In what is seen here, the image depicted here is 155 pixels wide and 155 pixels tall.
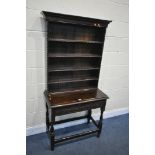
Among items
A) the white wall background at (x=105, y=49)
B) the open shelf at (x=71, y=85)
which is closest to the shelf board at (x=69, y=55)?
the white wall background at (x=105, y=49)

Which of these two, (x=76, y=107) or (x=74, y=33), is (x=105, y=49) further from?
(x=76, y=107)

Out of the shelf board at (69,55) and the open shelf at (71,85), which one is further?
the open shelf at (71,85)

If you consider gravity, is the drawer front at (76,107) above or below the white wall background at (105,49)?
below

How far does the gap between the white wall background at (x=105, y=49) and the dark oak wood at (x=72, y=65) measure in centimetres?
16

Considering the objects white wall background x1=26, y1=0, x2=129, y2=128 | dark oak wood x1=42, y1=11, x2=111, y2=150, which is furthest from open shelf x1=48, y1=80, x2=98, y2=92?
white wall background x1=26, y1=0, x2=129, y2=128

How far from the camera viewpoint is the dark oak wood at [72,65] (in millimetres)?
2064

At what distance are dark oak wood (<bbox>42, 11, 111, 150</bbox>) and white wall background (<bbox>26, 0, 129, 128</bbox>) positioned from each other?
0.16 metres

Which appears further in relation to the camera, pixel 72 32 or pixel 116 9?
pixel 116 9

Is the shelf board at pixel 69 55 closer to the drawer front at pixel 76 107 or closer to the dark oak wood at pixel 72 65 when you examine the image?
the dark oak wood at pixel 72 65
